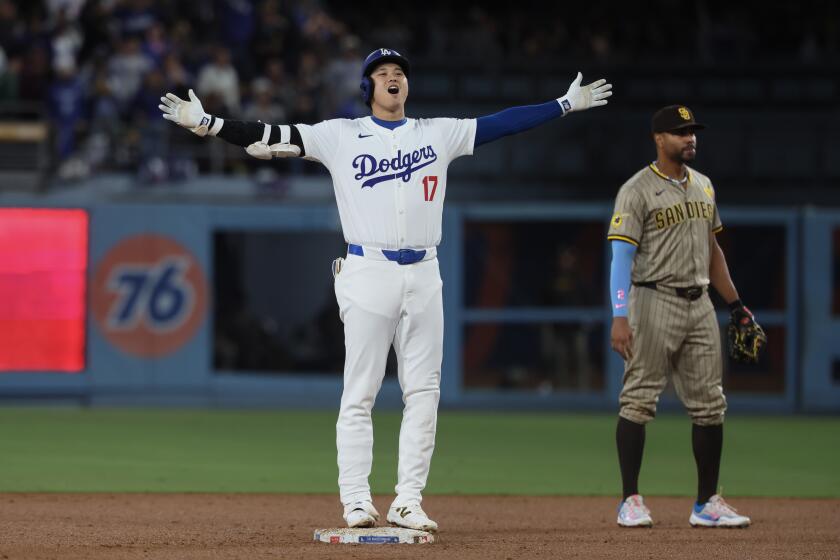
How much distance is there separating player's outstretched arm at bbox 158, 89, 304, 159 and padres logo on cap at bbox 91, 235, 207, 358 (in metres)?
9.37

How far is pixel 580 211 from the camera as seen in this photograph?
16.0m

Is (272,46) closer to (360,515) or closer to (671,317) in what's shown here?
(671,317)

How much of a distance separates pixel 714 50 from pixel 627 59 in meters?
1.67

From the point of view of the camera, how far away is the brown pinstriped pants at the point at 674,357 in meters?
7.29

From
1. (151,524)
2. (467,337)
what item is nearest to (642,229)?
(151,524)

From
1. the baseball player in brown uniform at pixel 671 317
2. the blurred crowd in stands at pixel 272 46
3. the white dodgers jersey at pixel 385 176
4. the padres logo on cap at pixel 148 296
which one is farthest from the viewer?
the blurred crowd in stands at pixel 272 46

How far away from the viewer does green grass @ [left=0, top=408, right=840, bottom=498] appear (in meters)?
9.30

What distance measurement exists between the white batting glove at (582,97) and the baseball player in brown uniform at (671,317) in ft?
2.02

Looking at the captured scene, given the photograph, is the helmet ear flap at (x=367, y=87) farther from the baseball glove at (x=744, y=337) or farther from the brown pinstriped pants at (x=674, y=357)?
the baseball glove at (x=744, y=337)

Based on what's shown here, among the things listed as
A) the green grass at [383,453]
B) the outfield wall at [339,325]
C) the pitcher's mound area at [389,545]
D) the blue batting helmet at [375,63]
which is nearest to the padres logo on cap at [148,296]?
the outfield wall at [339,325]

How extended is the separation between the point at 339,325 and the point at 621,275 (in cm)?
879

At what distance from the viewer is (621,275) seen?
23.8 ft

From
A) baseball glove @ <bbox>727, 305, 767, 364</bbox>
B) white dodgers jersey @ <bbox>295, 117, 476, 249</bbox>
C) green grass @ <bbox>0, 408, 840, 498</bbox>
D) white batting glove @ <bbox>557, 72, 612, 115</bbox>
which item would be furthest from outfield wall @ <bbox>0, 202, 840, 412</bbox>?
white dodgers jersey @ <bbox>295, 117, 476, 249</bbox>

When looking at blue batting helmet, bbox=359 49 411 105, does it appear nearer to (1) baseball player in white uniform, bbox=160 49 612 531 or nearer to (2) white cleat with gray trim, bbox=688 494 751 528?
(1) baseball player in white uniform, bbox=160 49 612 531
